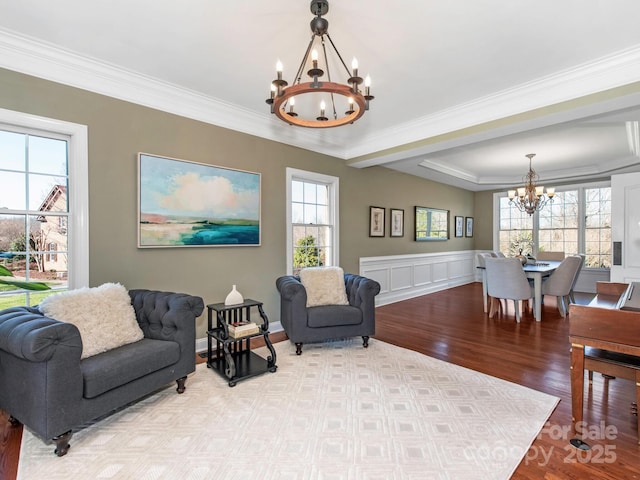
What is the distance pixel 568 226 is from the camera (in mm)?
7141

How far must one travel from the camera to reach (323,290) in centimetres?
366

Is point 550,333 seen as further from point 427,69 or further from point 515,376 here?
point 427,69

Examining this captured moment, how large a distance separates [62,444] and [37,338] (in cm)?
64

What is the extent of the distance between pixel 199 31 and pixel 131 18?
43 cm

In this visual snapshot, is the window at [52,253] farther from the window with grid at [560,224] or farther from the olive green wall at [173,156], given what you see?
the window with grid at [560,224]

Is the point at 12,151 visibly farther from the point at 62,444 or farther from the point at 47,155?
the point at 62,444

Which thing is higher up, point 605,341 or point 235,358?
point 605,341

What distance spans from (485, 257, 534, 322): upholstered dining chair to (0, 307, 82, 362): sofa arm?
496 cm

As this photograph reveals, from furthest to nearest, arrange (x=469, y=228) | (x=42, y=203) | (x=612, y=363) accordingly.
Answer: (x=469, y=228)
(x=42, y=203)
(x=612, y=363)

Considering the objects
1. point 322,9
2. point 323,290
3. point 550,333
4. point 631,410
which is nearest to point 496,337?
point 550,333

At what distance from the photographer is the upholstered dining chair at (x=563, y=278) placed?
473 cm

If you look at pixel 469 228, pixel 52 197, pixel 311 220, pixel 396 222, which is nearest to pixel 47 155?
pixel 52 197

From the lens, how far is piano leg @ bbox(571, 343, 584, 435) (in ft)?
6.41

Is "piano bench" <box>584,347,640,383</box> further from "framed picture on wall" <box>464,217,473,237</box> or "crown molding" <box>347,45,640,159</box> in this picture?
"framed picture on wall" <box>464,217,473,237</box>
